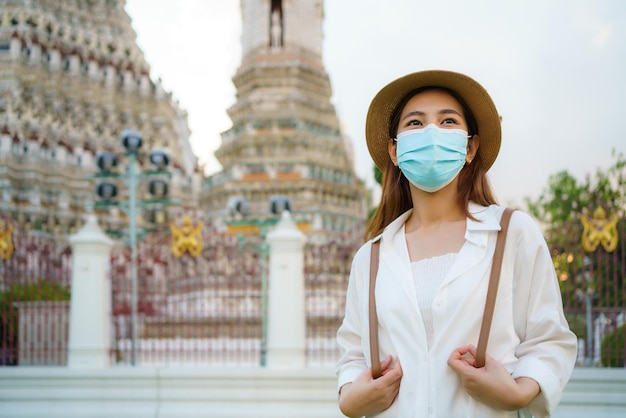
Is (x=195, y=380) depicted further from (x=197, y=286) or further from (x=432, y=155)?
(x=432, y=155)

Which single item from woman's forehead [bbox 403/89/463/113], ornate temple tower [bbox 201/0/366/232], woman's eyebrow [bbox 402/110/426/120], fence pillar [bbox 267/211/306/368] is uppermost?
ornate temple tower [bbox 201/0/366/232]

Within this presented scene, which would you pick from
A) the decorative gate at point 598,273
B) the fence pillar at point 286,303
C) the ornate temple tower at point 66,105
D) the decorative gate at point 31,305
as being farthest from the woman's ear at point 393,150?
the ornate temple tower at point 66,105

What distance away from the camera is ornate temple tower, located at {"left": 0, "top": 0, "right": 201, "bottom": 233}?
24359 millimetres

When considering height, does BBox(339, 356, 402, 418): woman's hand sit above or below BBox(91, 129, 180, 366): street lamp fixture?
below

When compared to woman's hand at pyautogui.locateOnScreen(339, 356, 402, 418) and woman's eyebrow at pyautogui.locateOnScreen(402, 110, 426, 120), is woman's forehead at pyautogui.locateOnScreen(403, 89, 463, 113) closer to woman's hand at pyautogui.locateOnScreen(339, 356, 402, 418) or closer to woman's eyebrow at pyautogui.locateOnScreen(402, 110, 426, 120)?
woman's eyebrow at pyautogui.locateOnScreen(402, 110, 426, 120)

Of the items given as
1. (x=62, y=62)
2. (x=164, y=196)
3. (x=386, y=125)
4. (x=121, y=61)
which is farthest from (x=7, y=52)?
(x=386, y=125)

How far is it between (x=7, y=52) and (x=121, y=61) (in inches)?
184

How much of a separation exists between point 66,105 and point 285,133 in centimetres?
993

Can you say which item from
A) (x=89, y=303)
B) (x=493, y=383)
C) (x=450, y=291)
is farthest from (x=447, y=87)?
(x=89, y=303)

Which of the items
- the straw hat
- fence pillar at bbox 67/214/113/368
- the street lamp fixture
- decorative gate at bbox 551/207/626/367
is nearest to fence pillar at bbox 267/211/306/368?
fence pillar at bbox 67/214/113/368

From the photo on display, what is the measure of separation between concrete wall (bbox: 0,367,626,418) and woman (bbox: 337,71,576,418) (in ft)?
18.7

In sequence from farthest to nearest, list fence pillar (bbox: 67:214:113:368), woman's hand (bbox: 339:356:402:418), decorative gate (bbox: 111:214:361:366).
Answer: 1. decorative gate (bbox: 111:214:361:366)
2. fence pillar (bbox: 67:214:113:368)
3. woman's hand (bbox: 339:356:402:418)

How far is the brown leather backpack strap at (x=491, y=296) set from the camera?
5.81 ft

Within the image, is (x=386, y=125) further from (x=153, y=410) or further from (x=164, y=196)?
(x=164, y=196)
